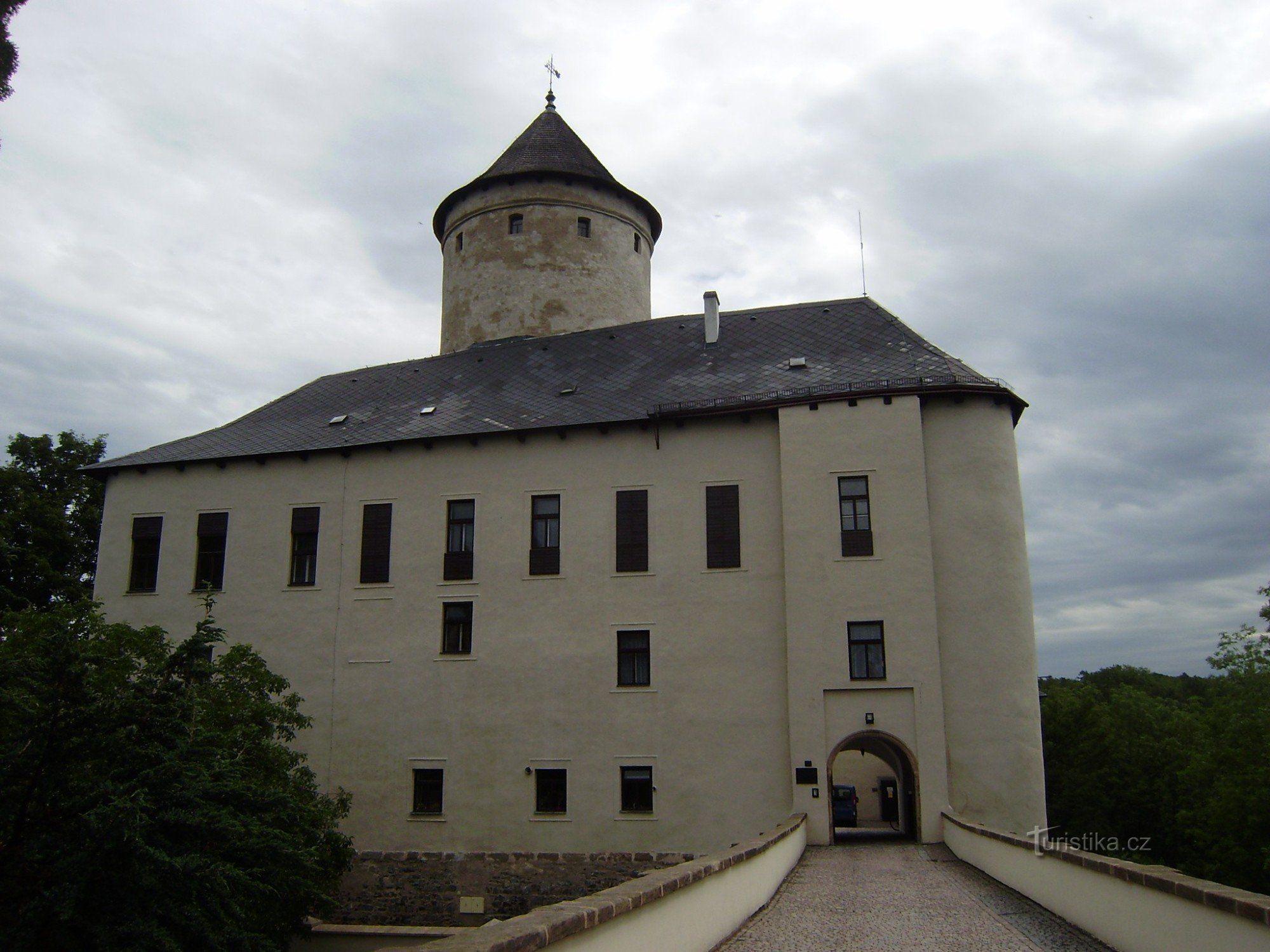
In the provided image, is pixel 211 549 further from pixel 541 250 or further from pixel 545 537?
pixel 541 250

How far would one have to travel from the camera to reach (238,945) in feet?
34.4

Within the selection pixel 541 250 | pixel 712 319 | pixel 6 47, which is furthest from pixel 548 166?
pixel 6 47

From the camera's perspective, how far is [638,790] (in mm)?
20375

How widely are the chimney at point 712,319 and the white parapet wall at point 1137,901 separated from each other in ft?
49.2

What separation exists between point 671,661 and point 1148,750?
33734mm

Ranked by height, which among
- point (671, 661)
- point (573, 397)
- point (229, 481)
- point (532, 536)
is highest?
point (573, 397)

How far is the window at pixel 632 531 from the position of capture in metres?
Answer: 21.5

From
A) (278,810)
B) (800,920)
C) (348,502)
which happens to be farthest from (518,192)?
(800,920)

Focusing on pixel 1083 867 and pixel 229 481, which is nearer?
pixel 1083 867

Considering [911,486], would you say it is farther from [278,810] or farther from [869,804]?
[869,804]

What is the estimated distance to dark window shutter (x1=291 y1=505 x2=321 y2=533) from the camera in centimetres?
2383

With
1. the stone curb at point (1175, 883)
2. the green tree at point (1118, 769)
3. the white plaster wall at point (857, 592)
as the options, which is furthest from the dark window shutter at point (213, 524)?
the green tree at point (1118, 769)

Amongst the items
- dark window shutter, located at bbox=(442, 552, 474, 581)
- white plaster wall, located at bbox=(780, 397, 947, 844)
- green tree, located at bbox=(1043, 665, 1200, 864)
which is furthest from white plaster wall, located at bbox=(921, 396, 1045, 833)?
green tree, located at bbox=(1043, 665, 1200, 864)

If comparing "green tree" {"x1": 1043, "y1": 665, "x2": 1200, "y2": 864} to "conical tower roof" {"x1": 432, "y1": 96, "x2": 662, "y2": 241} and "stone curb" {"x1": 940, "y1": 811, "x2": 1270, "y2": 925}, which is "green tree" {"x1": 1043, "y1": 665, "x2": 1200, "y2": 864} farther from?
"stone curb" {"x1": 940, "y1": 811, "x2": 1270, "y2": 925}
